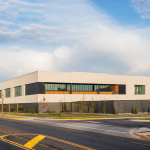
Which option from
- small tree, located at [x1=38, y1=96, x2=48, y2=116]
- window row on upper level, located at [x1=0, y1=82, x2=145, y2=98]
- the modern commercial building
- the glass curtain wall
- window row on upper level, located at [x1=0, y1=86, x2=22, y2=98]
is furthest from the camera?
window row on upper level, located at [x1=0, y1=86, x2=22, y2=98]

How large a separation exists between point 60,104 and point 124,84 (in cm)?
1733

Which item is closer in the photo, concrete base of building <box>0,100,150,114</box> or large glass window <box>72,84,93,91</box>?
concrete base of building <box>0,100,150,114</box>

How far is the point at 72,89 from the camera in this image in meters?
50.8

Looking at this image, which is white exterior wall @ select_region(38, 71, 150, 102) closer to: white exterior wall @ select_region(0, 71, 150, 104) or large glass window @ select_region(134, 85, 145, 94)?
white exterior wall @ select_region(0, 71, 150, 104)

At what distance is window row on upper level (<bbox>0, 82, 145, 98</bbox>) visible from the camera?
47216 mm

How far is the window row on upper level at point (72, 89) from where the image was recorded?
155 feet

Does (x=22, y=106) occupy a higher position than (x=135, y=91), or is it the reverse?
(x=135, y=91)

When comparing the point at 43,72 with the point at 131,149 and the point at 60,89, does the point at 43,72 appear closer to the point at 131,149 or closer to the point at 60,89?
the point at 60,89

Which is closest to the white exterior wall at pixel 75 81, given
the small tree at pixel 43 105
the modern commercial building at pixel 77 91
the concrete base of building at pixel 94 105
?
the modern commercial building at pixel 77 91

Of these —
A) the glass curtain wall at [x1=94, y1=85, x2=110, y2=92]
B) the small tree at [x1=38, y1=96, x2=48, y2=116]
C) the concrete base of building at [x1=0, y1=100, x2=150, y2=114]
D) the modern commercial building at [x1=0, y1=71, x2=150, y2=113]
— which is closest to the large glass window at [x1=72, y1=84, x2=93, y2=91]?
the modern commercial building at [x1=0, y1=71, x2=150, y2=113]

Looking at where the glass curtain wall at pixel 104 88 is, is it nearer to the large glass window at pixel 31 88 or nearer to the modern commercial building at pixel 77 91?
the modern commercial building at pixel 77 91

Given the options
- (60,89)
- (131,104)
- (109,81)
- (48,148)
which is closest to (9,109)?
(60,89)

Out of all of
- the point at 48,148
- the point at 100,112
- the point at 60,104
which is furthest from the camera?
the point at 60,104

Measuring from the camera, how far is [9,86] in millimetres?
62000
